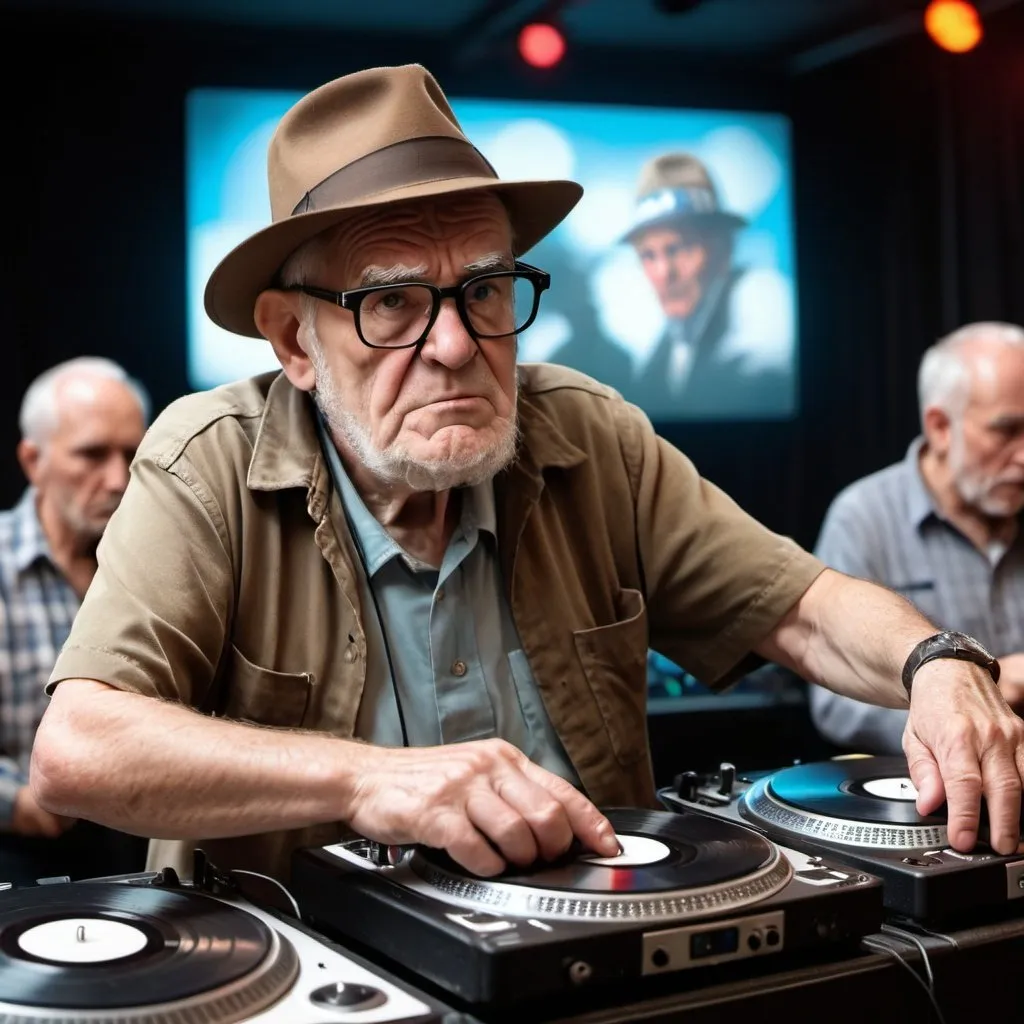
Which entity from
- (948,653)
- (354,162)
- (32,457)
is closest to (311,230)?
(354,162)

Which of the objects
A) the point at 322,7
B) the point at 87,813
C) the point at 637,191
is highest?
the point at 322,7

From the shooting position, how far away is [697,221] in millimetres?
5359

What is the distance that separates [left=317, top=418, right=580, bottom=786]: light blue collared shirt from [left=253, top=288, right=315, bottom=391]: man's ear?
9 cm

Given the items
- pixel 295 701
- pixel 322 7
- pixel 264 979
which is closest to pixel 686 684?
pixel 322 7

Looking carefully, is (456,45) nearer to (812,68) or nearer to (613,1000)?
(812,68)

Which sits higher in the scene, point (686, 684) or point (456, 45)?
point (456, 45)

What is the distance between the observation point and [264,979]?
1142 millimetres

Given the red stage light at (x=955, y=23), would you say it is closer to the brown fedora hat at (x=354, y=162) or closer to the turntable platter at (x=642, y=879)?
the brown fedora hat at (x=354, y=162)

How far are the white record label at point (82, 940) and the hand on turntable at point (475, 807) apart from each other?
0.86 ft

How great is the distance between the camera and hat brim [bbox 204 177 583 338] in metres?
1.78

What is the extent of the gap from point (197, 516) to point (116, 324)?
3.24 meters

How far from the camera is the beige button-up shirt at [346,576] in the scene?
67.8 inches

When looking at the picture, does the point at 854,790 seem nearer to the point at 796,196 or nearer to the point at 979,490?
the point at 979,490

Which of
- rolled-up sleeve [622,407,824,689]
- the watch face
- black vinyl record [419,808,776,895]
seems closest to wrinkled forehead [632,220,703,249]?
rolled-up sleeve [622,407,824,689]
